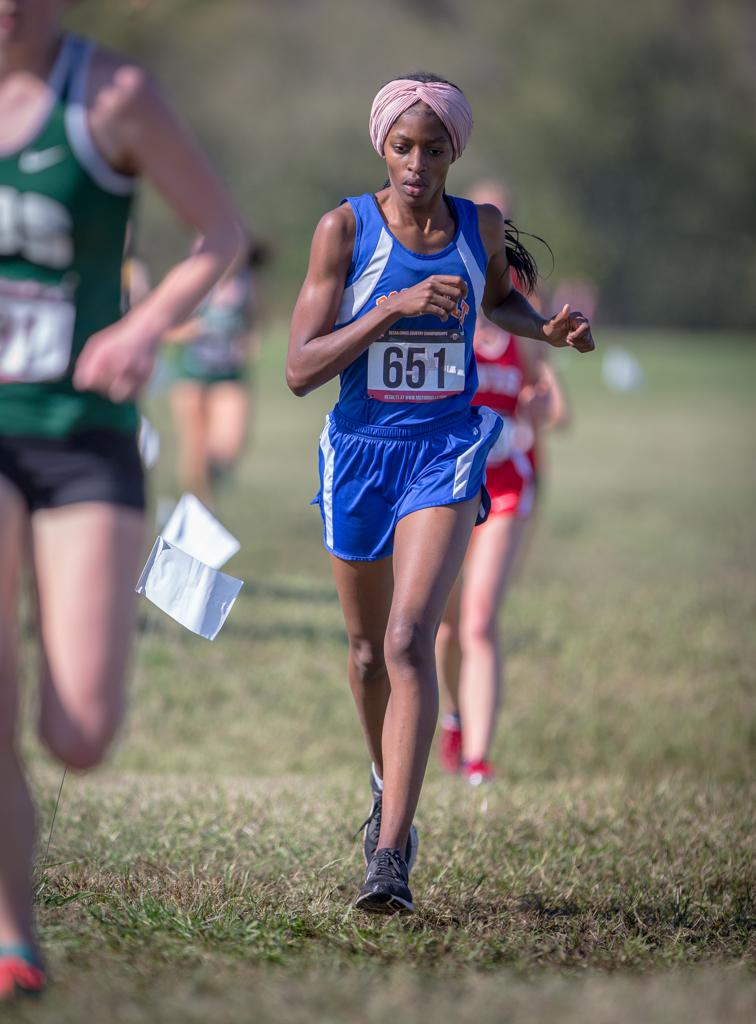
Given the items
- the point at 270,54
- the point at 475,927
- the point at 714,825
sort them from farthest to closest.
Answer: the point at 270,54
the point at 714,825
the point at 475,927

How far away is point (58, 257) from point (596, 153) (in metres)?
83.2

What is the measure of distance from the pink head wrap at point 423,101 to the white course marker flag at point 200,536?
1266mm

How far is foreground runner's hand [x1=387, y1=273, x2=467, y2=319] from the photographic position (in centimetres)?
432

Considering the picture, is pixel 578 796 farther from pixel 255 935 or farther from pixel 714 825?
pixel 255 935

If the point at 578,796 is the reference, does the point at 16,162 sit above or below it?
above

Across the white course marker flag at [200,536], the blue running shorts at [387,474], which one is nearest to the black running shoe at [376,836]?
the blue running shorts at [387,474]

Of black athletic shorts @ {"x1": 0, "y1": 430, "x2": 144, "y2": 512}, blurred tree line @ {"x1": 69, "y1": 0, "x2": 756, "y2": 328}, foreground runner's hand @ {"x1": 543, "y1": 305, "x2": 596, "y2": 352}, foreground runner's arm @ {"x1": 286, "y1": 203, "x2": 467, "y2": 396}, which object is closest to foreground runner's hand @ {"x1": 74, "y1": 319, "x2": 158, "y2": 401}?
black athletic shorts @ {"x1": 0, "y1": 430, "x2": 144, "y2": 512}

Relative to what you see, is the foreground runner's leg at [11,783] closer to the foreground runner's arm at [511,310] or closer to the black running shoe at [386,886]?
the black running shoe at [386,886]

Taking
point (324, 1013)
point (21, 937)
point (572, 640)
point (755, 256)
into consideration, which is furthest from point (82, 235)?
point (755, 256)

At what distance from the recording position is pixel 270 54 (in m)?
118

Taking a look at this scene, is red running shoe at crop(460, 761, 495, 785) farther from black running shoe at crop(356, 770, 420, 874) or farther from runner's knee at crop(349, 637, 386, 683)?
runner's knee at crop(349, 637, 386, 683)

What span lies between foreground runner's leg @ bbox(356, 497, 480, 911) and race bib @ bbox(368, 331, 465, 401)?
38cm

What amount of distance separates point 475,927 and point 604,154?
82482 mm

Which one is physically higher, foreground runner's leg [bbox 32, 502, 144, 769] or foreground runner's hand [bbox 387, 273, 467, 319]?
foreground runner's hand [bbox 387, 273, 467, 319]
